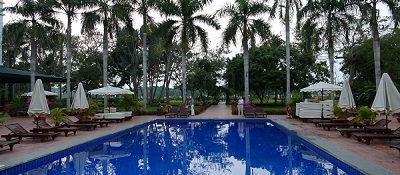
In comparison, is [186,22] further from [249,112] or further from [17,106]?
[17,106]

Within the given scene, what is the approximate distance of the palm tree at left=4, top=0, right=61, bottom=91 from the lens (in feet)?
73.3

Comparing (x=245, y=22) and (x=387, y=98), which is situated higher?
(x=245, y=22)

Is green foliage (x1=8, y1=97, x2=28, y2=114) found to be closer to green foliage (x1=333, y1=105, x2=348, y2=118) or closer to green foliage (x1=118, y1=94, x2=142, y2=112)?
green foliage (x1=118, y1=94, x2=142, y2=112)

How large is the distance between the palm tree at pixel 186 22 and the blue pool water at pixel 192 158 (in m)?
11.8

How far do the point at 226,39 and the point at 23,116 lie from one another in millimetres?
16324

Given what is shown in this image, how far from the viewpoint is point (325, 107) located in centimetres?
1694

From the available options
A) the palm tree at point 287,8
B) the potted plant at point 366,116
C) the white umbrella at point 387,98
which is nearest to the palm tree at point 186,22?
the palm tree at point 287,8

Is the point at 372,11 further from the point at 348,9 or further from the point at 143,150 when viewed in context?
the point at 143,150

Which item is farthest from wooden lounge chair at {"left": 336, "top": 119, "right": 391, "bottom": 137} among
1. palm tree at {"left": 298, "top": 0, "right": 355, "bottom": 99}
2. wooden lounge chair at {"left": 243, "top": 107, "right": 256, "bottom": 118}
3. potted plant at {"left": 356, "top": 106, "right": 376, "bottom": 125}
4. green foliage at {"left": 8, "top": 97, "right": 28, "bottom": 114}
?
green foliage at {"left": 8, "top": 97, "right": 28, "bottom": 114}

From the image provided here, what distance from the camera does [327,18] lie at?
73.8 ft

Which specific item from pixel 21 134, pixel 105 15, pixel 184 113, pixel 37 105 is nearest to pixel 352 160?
pixel 21 134

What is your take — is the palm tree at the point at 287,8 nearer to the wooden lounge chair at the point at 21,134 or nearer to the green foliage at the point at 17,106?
the wooden lounge chair at the point at 21,134

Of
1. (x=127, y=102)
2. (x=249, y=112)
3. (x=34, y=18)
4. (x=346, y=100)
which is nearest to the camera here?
(x=346, y=100)

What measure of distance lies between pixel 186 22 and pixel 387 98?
16509 millimetres
